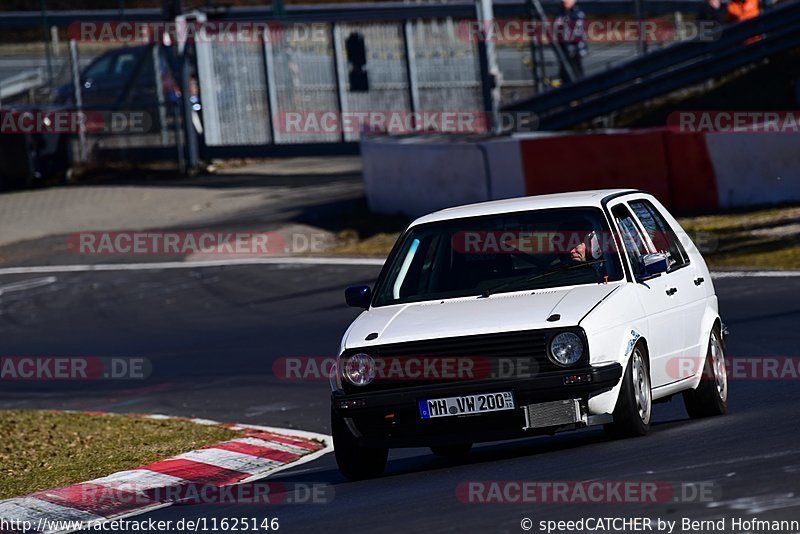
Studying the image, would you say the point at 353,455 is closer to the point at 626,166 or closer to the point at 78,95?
the point at 626,166

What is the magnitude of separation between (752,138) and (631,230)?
11.8 metres

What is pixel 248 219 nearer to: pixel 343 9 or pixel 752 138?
pixel 752 138

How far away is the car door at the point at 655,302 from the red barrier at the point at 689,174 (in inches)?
465

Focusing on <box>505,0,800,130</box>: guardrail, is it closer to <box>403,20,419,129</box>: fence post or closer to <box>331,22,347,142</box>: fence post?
<box>403,20,419,129</box>: fence post

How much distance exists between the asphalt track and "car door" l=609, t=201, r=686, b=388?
43 cm

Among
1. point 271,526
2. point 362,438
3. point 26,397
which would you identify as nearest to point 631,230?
point 362,438

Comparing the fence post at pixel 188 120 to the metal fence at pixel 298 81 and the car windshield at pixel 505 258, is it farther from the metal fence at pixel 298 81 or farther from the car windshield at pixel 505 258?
the car windshield at pixel 505 258

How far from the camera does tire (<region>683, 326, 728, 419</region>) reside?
9.23 meters

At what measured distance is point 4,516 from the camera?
853cm

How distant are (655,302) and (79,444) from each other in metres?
4.89

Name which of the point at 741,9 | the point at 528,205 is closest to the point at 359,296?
the point at 528,205

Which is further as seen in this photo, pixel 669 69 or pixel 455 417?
pixel 669 69

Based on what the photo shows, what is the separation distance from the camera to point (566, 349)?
7.76m

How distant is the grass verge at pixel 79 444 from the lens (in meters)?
9.93
